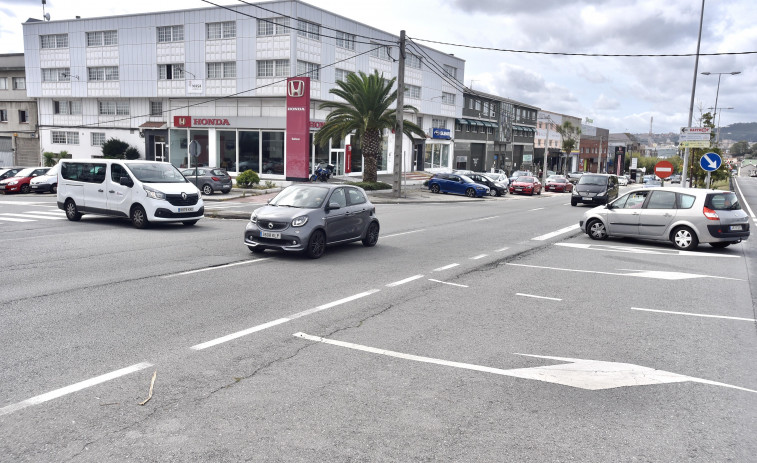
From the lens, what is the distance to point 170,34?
1732 inches

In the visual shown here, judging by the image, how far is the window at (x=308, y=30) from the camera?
130ft

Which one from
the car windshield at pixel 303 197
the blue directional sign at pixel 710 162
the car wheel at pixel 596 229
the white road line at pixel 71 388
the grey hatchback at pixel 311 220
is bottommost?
the white road line at pixel 71 388

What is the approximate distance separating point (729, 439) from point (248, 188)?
32013 millimetres

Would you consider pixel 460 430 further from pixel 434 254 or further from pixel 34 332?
pixel 434 254

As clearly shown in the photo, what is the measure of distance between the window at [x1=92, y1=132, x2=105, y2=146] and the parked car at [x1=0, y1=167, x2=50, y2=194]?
52.4 feet

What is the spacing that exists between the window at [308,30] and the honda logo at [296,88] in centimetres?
534

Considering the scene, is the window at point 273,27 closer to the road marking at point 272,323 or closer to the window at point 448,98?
the window at point 448,98

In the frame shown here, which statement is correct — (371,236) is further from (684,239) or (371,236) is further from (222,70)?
(222,70)

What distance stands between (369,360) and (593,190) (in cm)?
2752

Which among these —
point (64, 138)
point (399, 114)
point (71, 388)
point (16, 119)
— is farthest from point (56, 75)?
point (71, 388)

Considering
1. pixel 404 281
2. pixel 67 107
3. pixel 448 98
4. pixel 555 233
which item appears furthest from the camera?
pixel 448 98

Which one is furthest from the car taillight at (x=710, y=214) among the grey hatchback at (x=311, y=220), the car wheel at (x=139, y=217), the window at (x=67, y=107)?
the window at (x=67, y=107)

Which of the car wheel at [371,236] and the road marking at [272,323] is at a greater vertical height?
the car wheel at [371,236]

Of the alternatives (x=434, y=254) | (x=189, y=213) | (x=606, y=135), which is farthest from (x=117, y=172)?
(x=606, y=135)
